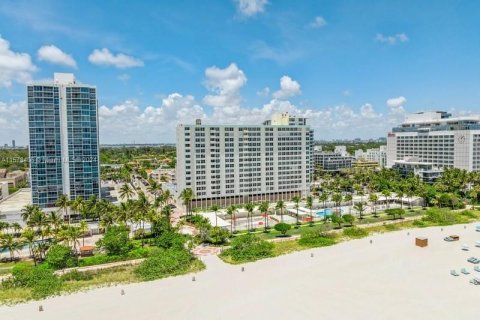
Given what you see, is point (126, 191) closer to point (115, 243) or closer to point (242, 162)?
point (115, 243)

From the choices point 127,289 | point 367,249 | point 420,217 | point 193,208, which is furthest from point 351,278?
point 193,208

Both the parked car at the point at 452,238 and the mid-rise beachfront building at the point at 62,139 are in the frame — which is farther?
the mid-rise beachfront building at the point at 62,139

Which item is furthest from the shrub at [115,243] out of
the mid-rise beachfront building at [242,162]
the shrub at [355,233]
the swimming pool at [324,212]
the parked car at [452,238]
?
the parked car at [452,238]

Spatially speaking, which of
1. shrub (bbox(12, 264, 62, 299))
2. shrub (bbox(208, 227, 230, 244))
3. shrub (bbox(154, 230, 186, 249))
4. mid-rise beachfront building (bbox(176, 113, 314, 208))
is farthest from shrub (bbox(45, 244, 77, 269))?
mid-rise beachfront building (bbox(176, 113, 314, 208))

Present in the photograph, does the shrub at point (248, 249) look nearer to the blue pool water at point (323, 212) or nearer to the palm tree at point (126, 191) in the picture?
the blue pool water at point (323, 212)

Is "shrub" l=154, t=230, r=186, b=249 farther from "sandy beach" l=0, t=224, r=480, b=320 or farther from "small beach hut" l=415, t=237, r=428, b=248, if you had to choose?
"small beach hut" l=415, t=237, r=428, b=248

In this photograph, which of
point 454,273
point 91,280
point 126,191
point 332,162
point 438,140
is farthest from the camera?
point 332,162

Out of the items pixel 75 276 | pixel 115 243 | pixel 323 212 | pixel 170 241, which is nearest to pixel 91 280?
pixel 75 276
